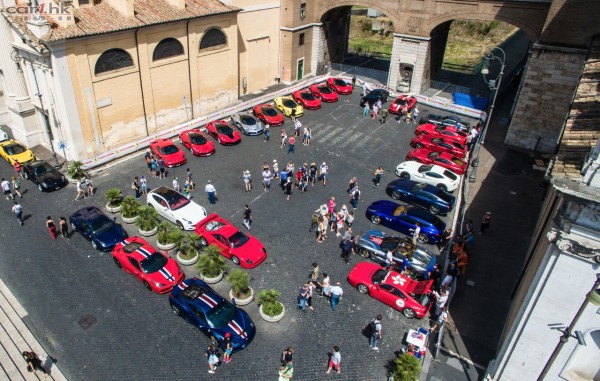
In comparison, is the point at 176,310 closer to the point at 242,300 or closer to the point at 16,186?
the point at 242,300

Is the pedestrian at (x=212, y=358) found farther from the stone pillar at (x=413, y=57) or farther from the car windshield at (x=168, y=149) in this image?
Result: the stone pillar at (x=413, y=57)

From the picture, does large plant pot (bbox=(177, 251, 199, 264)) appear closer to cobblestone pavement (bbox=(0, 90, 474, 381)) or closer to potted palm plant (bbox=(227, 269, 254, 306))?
cobblestone pavement (bbox=(0, 90, 474, 381))

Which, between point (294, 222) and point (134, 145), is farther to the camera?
point (134, 145)

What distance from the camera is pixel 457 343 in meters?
19.0

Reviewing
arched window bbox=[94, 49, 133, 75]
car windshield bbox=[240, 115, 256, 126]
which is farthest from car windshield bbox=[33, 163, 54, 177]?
car windshield bbox=[240, 115, 256, 126]

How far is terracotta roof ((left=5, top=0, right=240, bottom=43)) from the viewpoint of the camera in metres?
26.8

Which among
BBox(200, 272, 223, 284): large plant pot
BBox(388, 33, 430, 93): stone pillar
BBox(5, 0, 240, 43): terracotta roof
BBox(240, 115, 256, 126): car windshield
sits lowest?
BBox(200, 272, 223, 284): large plant pot

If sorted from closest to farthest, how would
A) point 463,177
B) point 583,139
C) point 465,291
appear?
point 583,139, point 465,291, point 463,177

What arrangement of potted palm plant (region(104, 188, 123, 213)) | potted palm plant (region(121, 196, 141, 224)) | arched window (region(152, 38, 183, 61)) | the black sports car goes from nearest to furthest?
1. potted palm plant (region(121, 196, 141, 224))
2. potted palm plant (region(104, 188, 123, 213))
3. the black sports car
4. arched window (region(152, 38, 183, 61))

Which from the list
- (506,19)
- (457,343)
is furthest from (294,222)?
(506,19)

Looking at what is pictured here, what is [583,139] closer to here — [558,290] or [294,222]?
[558,290]

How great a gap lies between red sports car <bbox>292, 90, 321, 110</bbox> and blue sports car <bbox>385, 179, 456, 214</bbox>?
1469cm

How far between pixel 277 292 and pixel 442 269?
357 inches

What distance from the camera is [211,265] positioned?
20.8 metres
